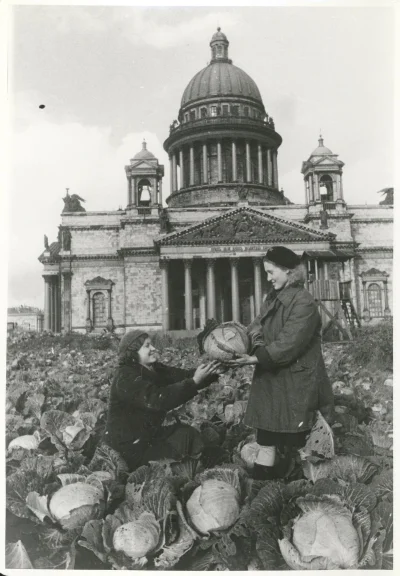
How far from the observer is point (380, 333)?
9.99 metres

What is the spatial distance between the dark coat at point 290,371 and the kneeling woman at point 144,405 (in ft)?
1.46

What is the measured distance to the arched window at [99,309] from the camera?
31384 mm


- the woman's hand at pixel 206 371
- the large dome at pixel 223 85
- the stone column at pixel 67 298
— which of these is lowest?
the woman's hand at pixel 206 371

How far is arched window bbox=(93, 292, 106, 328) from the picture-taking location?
31.4 m

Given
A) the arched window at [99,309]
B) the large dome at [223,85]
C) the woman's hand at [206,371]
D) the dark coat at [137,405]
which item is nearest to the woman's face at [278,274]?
the woman's hand at [206,371]

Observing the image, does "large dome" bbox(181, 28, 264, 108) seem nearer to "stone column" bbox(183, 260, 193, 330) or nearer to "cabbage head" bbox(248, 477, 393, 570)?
"stone column" bbox(183, 260, 193, 330)

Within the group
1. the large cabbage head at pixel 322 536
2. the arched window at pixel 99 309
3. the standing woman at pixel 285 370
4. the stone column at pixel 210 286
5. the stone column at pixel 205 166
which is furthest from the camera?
the stone column at pixel 205 166

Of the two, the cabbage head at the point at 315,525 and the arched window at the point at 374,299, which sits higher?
the arched window at the point at 374,299

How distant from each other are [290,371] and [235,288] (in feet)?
80.4

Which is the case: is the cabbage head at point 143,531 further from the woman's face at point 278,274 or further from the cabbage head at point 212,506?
the woman's face at point 278,274

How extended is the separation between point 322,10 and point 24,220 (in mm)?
4542

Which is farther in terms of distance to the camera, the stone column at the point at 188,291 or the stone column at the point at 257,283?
the stone column at the point at 188,291

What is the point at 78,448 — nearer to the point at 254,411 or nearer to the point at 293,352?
the point at 254,411

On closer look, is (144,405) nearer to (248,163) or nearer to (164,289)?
(164,289)
